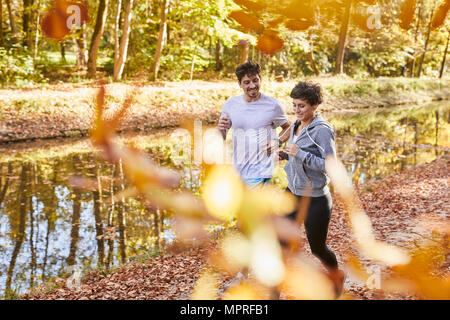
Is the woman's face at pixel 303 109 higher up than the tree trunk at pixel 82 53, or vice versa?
the tree trunk at pixel 82 53

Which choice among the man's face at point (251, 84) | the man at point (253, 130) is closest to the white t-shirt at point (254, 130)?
the man at point (253, 130)

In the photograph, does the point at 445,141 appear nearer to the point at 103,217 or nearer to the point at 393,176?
the point at 393,176

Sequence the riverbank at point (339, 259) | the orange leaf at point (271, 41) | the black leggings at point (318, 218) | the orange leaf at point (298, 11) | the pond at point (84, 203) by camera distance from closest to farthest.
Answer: the orange leaf at point (298, 11)
the black leggings at point (318, 218)
the riverbank at point (339, 259)
the orange leaf at point (271, 41)
the pond at point (84, 203)

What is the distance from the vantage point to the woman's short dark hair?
3297mm

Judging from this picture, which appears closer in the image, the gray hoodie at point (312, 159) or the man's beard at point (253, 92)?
the gray hoodie at point (312, 159)

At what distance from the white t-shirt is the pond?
2.48m

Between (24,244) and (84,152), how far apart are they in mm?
7089

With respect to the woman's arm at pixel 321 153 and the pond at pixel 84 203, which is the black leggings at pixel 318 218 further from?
the pond at pixel 84 203

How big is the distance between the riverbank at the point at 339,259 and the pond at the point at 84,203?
0.49 meters

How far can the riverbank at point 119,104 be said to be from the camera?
15047 mm

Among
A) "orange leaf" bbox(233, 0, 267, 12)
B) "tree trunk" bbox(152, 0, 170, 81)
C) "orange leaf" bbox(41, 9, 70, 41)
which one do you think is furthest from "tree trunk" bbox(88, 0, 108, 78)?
"orange leaf" bbox(233, 0, 267, 12)

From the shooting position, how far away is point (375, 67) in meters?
40.4

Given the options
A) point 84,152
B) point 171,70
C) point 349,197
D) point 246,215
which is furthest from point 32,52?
point 246,215

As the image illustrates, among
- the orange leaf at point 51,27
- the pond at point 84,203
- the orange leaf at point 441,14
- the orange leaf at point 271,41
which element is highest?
the orange leaf at point 51,27
